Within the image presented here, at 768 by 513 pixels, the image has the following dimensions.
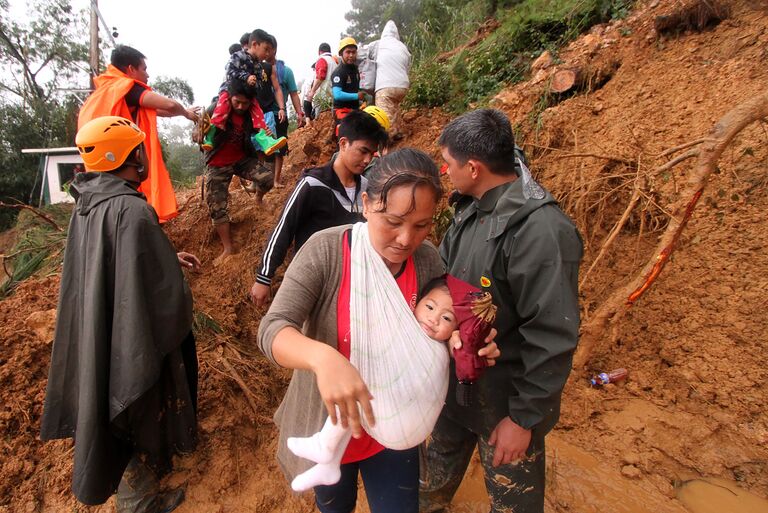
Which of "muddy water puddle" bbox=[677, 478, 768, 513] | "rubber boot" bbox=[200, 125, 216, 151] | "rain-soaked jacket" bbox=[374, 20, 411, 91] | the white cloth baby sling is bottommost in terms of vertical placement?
"muddy water puddle" bbox=[677, 478, 768, 513]

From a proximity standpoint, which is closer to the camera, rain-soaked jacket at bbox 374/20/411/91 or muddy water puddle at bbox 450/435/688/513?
muddy water puddle at bbox 450/435/688/513

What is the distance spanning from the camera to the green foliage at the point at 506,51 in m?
5.32

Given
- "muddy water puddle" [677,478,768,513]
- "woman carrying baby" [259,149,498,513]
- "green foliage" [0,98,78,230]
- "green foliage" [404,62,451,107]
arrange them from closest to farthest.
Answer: "woman carrying baby" [259,149,498,513] → "muddy water puddle" [677,478,768,513] → "green foliage" [404,62,451,107] → "green foliage" [0,98,78,230]

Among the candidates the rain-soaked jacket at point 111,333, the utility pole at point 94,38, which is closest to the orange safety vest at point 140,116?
the rain-soaked jacket at point 111,333

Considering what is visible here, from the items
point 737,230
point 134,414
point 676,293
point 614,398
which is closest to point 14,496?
point 134,414

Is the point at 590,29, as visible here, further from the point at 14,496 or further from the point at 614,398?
the point at 14,496

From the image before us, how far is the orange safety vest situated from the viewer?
2486 millimetres

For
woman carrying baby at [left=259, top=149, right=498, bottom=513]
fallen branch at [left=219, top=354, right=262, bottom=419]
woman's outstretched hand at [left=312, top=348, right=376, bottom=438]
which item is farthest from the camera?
fallen branch at [left=219, top=354, right=262, bottom=419]

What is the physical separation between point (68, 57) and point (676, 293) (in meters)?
25.8

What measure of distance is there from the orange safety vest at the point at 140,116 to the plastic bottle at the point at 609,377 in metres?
3.35

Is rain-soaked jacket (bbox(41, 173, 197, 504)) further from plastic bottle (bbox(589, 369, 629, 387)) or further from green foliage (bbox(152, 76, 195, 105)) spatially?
green foliage (bbox(152, 76, 195, 105))

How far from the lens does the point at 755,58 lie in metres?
3.54

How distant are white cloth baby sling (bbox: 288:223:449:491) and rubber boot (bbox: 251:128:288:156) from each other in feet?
8.98

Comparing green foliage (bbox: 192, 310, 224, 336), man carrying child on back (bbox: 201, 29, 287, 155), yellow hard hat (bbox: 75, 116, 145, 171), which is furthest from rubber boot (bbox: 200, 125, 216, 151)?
yellow hard hat (bbox: 75, 116, 145, 171)
